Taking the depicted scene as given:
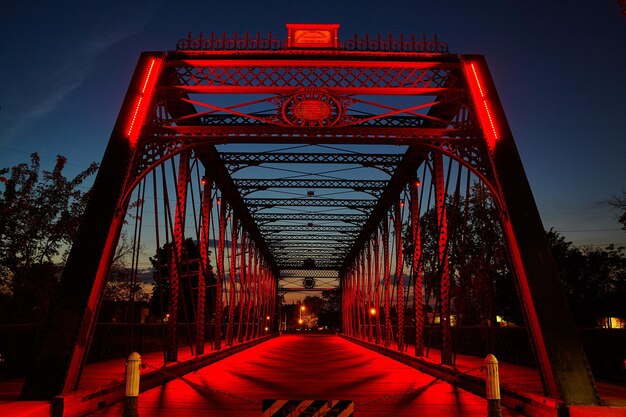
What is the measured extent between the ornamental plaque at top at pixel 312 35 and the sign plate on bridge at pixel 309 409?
800 centimetres

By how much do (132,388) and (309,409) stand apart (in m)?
2.12

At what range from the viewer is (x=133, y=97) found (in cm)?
995

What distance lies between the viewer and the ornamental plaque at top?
11406 millimetres

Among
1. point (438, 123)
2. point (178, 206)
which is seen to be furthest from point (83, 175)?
point (438, 123)

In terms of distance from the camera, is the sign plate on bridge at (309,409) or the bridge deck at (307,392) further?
the bridge deck at (307,392)

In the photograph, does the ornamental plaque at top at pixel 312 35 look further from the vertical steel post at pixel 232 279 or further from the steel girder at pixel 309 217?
the steel girder at pixel 309 217

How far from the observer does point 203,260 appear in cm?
1631

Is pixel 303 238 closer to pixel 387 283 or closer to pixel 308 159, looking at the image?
pixel 387 283

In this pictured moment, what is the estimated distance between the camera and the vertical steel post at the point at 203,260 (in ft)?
53.8

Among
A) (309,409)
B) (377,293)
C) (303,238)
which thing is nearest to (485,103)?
(309,409)

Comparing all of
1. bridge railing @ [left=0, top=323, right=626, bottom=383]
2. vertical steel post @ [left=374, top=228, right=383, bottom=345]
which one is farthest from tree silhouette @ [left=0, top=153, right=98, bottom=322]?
vertical steel post @ [left=374, top=228, right=383, bottom=345]

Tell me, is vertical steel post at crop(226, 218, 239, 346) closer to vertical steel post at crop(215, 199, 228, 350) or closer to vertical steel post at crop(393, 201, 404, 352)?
vertical steel post at crop(215, 199, 228, 350)

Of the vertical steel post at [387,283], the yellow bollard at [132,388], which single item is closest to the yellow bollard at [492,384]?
the yellow bollard at [132,388]

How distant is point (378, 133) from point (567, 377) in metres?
5.85
